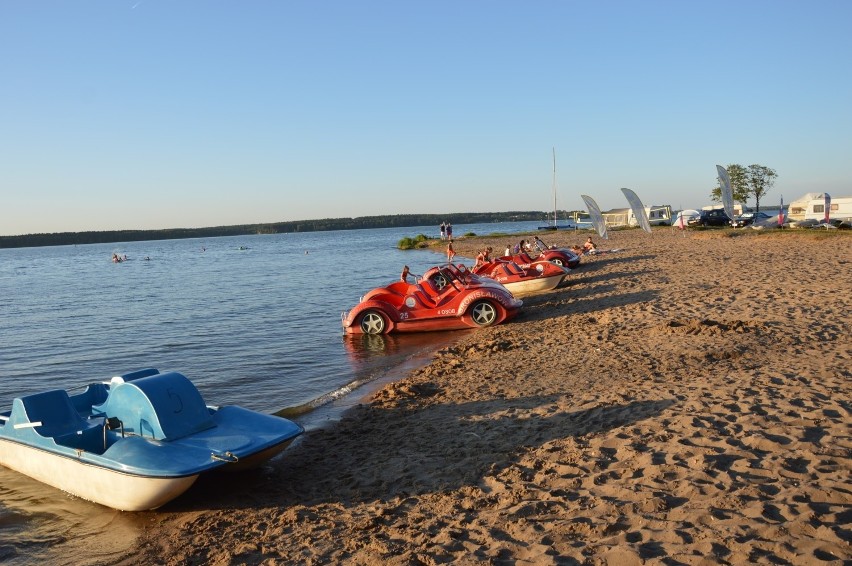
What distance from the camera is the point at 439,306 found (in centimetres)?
1570

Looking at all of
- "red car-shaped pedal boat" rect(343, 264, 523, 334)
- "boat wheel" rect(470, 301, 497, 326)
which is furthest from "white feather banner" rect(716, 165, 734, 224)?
"boat wheel" rect(470, 301, 497, 326)

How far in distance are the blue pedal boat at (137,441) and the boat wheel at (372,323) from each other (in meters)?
8.31

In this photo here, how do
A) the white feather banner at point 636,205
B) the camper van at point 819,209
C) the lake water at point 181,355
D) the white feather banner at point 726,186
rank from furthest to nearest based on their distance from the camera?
the camper van at point 819,209, the white feather banner at point 636,205, the white feather banner at point 726,186, the lake water at point 181,355

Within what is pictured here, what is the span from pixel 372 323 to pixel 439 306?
1.68 meters

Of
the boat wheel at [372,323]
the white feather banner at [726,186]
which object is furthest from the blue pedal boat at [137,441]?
the white feather banner at [726,186]

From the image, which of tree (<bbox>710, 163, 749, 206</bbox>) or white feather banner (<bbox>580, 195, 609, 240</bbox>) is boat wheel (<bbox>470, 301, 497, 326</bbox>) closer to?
white feather banner (<bbox>580, 195, 609, 240</bbox>)

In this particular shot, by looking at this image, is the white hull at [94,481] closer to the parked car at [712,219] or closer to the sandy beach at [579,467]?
the sandy beach at [579,467]

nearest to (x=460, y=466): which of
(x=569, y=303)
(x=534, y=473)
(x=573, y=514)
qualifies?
(x=534, y=473)

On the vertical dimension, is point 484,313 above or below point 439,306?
below

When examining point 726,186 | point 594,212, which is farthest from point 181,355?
point 726,186

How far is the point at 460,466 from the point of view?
260 inches

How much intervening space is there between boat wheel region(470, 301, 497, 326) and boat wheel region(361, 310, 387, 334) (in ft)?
7.12

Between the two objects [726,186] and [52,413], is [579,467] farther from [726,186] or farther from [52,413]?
[726,186]

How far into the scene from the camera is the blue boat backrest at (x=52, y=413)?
24.7ft
